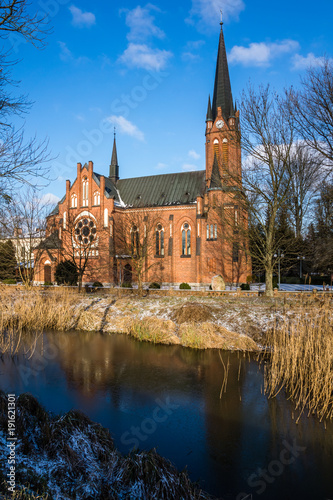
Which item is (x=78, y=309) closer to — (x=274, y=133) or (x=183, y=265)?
(x=274, y=133)

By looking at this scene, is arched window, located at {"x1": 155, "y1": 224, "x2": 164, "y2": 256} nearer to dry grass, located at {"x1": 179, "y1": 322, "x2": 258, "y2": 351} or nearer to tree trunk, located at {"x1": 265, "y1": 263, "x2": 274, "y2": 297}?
tree trunk, located at {"x1": 265, "y1": 263, "x2": 274, "y2": 297}

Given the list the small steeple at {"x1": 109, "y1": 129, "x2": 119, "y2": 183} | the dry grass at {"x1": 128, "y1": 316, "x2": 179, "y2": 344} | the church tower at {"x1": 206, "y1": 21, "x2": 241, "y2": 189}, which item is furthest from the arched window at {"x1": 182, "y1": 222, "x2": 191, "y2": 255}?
the dry grass at {"x1": 128, "y1": 316, "x2": 179, "y2": 344}

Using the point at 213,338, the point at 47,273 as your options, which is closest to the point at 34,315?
the point at 213,338

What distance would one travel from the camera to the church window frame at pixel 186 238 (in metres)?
33.5

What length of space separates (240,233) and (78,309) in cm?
980

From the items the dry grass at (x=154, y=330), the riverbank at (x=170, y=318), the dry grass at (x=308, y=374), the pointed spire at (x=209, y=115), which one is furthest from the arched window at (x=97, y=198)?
the dry grass at (x=308, y=374)

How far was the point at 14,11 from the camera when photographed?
5.27 metres

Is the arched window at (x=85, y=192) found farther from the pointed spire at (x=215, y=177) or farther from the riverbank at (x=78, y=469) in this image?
the riverbank at (x=78, y=469)

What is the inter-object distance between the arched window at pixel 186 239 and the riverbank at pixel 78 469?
92.8 feet

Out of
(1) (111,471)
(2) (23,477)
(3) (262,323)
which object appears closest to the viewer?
(2) (23,477)

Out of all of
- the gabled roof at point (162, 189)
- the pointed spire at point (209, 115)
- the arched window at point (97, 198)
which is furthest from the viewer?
the arched window at point (97, 198)

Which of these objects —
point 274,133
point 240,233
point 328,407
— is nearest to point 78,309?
point 240,233

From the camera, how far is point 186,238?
33.7m

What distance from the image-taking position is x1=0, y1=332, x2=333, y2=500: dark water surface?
201 inches
